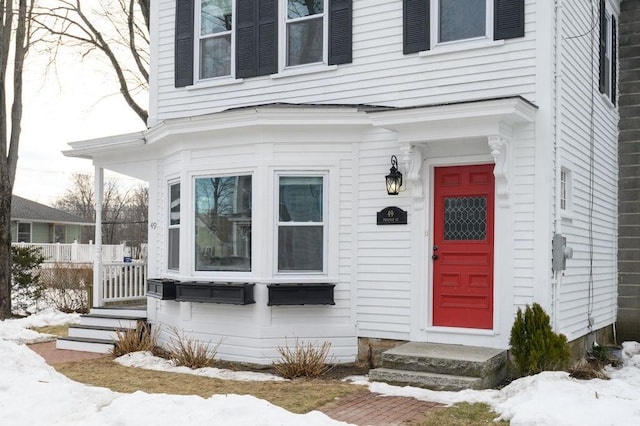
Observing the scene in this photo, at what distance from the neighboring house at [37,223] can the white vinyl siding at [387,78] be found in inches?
1060

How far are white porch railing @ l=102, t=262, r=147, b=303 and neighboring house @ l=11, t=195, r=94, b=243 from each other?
23556 mm

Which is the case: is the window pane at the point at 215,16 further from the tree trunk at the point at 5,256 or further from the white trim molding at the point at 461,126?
the tree trunk at the point at 5,256

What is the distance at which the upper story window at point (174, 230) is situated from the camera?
9.54m

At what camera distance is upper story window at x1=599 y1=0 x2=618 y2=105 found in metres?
9.63

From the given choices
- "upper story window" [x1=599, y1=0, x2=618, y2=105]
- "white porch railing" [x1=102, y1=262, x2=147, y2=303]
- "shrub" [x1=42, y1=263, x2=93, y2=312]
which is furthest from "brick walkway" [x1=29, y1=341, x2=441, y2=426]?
"shrub" [x1=42, y1=263, x2=93, y2=312]

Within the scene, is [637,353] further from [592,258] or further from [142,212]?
[142,212]

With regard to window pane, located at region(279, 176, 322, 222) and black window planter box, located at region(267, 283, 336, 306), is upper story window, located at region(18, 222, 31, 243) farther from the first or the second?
black window planter box, located at region(267, 283, 336, 306)

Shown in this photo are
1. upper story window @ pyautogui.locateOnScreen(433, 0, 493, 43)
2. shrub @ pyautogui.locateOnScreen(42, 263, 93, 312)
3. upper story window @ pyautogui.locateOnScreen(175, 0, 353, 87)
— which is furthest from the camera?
shrub @ pyautogui.locateOnScreen(42, 263, 93, 312)

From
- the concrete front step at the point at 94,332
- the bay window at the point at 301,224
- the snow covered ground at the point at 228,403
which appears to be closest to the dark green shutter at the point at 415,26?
the bay window at the point at 301,224

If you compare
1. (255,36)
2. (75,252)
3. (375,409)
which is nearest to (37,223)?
(75,252)

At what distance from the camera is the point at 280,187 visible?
862 cm

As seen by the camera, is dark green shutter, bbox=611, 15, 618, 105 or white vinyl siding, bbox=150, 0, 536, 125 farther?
dark green shutter, bbox=611, 15, 618, 105

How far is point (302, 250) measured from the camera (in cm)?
857

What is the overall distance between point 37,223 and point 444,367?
109 ft
